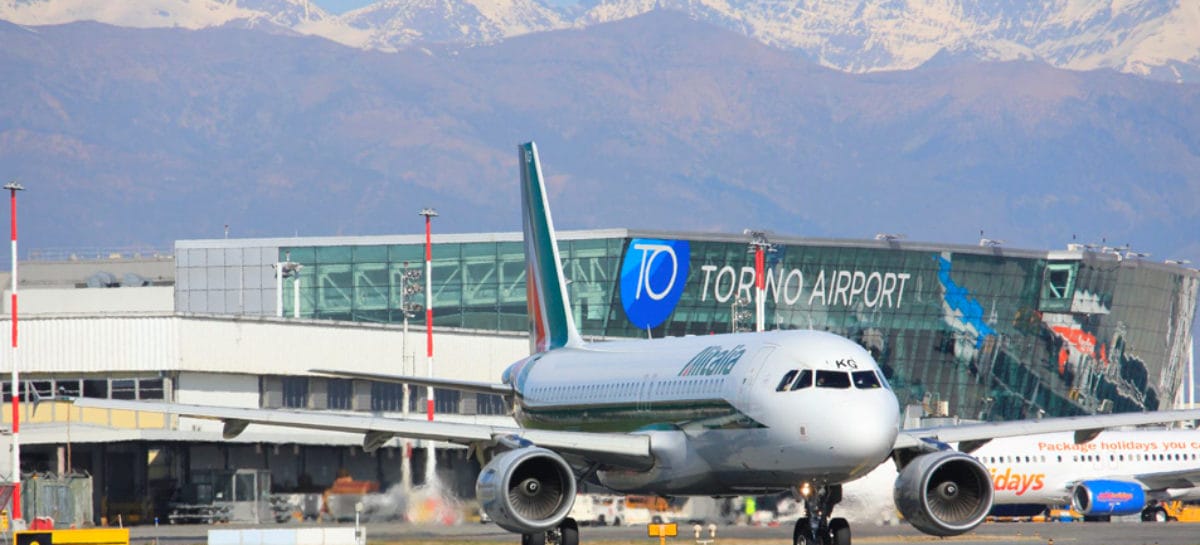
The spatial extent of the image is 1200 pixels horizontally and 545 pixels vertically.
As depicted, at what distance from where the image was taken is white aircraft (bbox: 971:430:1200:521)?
6988 cm

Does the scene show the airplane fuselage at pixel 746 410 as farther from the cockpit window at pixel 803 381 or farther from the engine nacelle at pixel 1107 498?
the engine nacelle at pixel 1107 498

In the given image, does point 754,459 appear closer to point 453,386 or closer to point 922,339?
point 453,386

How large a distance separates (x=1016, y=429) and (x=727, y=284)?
7311 centimetres

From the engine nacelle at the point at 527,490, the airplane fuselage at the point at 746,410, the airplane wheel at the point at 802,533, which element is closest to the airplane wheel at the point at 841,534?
the airplane wheel at the point at 802,533

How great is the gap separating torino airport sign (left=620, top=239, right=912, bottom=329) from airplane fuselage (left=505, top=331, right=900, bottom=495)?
61662 mm

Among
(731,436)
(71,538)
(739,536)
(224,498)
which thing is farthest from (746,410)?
(224,498)

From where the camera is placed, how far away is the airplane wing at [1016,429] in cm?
3553

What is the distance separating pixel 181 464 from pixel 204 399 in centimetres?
426

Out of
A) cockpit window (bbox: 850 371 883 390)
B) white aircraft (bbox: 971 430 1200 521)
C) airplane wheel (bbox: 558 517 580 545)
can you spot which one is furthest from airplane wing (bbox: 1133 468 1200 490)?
cockpit window (bbox: 850 371 883 390)

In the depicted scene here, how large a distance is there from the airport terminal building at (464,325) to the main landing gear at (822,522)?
20.1 meters

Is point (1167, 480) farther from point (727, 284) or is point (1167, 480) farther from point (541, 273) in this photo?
point (727, 284)

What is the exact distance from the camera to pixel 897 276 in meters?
117

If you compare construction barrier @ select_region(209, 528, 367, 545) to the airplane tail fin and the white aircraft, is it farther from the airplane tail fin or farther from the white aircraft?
the white aircraft

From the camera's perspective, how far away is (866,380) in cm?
3362
